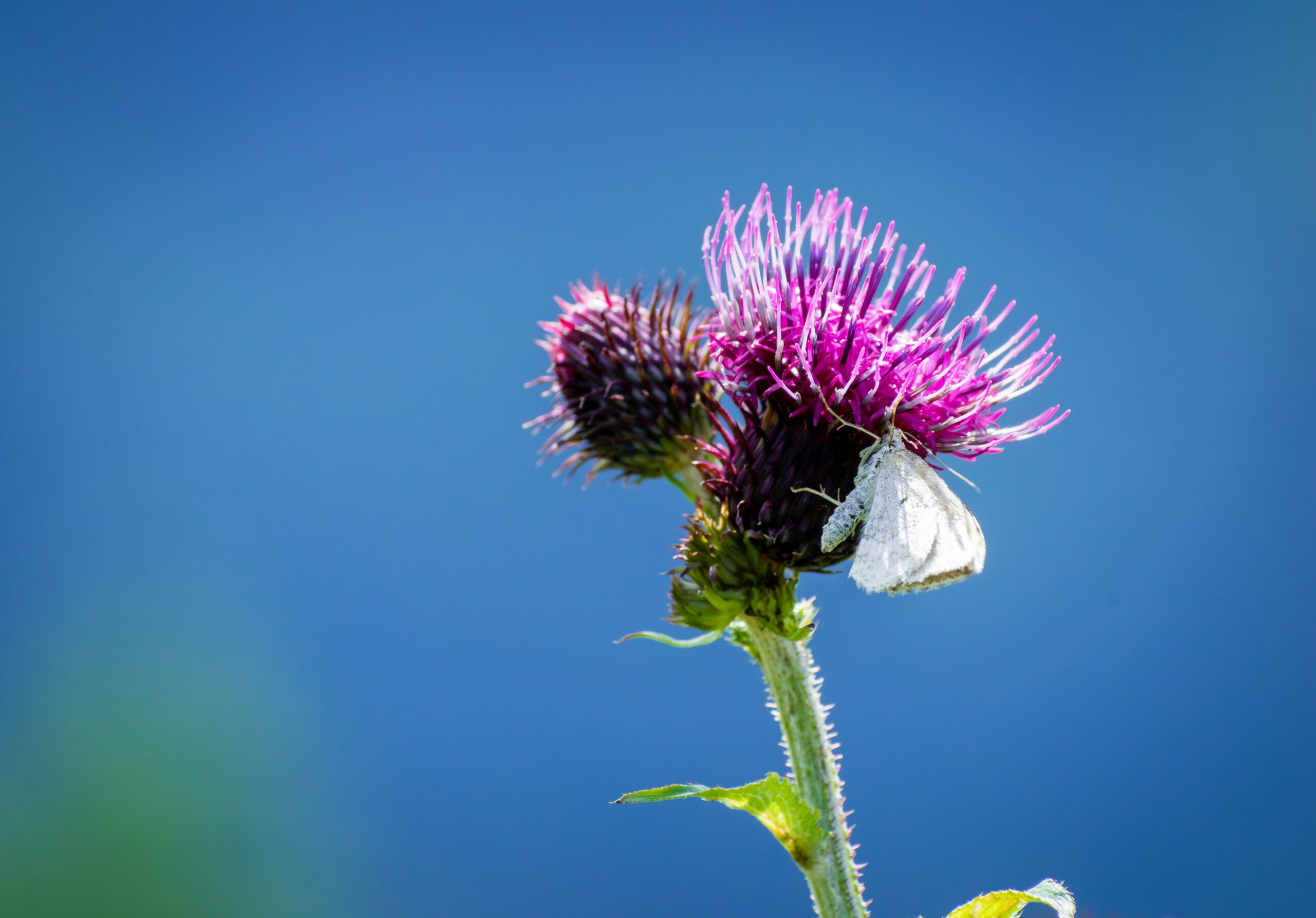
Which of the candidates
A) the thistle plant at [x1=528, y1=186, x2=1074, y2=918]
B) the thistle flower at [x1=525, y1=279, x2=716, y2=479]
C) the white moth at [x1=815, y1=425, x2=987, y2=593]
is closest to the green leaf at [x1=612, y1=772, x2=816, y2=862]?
the thistle plant at [x1=528, y1=186, x2=1074, y2=918]

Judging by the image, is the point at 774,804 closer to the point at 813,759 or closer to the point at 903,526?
the point at 813,759

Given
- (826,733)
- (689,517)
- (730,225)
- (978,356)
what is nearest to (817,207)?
(730,225)

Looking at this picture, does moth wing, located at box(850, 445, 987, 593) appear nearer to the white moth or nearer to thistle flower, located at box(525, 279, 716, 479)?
the white moth

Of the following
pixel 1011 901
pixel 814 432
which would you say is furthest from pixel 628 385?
pixel 1011 901

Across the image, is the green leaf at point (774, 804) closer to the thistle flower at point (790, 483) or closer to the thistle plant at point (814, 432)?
the thistle plant at point (814, 432)

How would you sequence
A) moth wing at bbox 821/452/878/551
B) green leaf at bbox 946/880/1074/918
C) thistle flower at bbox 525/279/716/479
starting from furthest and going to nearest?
thistle flower at bbox 525/279/716/479, moth wing at bbox 821/452/878/551, green leaf at bbox 946/880/1074/918

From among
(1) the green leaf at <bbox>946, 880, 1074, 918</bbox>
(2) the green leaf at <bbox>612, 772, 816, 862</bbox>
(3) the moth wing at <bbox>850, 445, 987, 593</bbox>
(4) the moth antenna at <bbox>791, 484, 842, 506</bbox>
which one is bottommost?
(1) the green leaf at <bbox>946, 880, 1074, 918</bbox>
